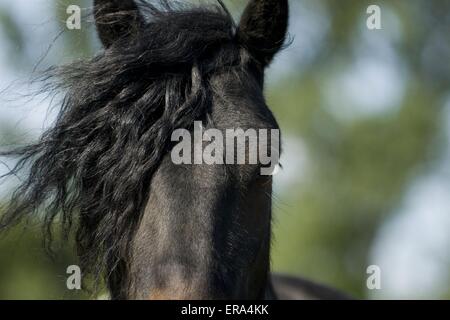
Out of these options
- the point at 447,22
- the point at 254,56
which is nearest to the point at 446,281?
the point at 447,22

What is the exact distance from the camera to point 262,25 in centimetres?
423

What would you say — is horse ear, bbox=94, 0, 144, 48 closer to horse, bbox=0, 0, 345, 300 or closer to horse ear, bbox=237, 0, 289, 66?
horse, bbox=0, 0, 345, 300

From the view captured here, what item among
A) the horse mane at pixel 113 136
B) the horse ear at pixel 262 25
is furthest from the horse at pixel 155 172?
the horse ear at pixel 262 25

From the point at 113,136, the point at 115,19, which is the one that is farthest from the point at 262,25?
the point at 113,136

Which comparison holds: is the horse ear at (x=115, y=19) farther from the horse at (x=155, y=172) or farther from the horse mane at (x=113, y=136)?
the horse mane at (x=113, y=136)

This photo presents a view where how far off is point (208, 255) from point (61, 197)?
908 mm

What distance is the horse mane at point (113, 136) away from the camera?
333 cm

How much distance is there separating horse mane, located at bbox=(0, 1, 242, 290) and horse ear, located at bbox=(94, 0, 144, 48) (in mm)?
245

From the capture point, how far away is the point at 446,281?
17.5 meters

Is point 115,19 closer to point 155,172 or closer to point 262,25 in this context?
point 262,25

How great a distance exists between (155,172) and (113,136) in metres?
0.31

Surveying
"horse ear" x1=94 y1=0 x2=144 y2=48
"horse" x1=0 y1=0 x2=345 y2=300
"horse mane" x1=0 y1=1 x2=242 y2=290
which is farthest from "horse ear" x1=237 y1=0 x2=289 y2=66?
"horse ear" x1=94 y1=0 x2=144 y2=48

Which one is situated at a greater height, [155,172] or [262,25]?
[262,25]

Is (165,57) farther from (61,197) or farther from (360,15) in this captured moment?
(360,15)
